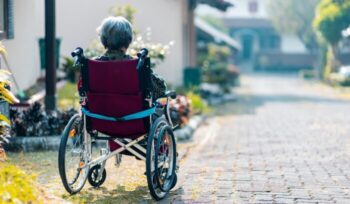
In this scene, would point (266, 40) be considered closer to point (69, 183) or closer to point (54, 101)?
point (54, 101)

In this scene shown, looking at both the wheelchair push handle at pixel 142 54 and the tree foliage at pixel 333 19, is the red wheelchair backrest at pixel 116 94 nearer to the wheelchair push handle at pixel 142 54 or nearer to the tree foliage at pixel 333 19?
the wheelchair push handle at pixel 142 54

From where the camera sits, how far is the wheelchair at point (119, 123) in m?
6.13

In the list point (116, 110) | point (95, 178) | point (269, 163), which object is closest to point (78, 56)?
point (116, 110)

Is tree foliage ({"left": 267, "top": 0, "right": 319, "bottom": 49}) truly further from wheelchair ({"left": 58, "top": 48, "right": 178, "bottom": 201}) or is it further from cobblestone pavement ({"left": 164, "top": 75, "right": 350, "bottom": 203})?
wheelchair ({"left": 58, "top": 48, "right": 178, "bottom": 201})

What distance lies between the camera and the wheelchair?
6129 millimetres

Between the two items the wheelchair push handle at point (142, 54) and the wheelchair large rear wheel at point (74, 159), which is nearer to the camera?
the wheelchair push handle at point (142, 54)

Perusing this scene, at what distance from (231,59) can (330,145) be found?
149 feet

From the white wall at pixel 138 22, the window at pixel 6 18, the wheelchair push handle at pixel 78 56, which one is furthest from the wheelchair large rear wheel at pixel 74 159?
the white wall at pixel 138 22

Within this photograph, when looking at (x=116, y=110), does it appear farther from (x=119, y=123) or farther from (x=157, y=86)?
(x=157, y=86)

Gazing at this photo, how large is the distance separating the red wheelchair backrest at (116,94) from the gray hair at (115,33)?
34cm

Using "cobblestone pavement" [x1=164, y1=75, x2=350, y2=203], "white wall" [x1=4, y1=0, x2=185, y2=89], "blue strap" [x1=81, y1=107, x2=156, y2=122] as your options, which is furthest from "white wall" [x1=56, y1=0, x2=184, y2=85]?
"blue strap" [x1=81, y1=107, x2=156, y2=122]

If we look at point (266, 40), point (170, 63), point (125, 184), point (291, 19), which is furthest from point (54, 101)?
point (266, 40)

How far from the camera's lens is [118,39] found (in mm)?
6418

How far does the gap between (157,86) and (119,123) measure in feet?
1.66
